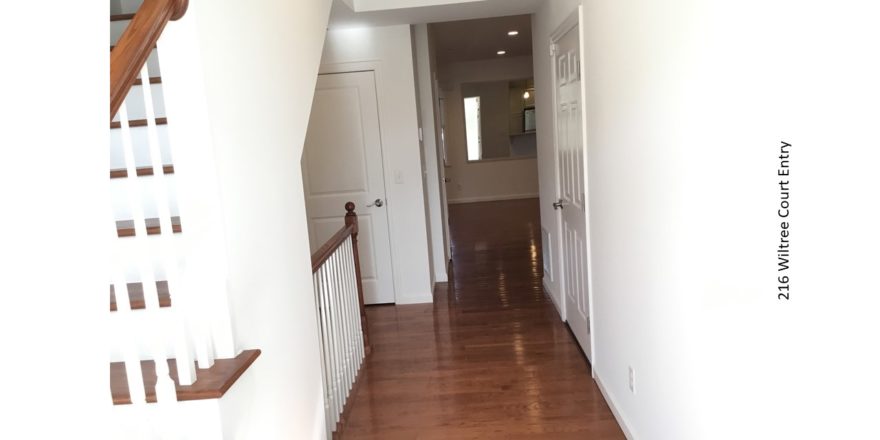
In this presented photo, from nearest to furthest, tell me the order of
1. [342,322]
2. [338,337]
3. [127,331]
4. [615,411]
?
[127,331], [615,411], [338,337], [342,322]

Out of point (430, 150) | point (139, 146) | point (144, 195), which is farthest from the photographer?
point (430, 150)

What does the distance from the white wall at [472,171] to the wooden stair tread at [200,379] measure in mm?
9286

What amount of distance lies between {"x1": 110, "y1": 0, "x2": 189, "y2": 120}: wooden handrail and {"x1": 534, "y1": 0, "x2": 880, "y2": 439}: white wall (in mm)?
1332

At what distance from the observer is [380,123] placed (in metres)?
4.69

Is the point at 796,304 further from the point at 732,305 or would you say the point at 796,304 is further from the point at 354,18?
the point at 354,18

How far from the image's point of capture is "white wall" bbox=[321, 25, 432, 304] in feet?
15.0

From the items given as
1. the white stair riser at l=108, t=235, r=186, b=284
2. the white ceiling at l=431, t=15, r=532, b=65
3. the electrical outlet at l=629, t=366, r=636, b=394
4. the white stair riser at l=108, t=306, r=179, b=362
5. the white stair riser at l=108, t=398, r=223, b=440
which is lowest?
the electrical outlet at l=629, t=366, r=636, b=394

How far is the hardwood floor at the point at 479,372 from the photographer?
279 centimetres

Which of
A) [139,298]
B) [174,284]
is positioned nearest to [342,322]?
[139,298]

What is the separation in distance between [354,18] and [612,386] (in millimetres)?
3035

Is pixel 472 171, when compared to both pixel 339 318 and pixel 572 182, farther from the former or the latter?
pixel 339 318

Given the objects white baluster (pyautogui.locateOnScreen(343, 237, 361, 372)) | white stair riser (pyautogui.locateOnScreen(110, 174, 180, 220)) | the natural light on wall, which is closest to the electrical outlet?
white baluster (pyautogui.locateOnScreen(343, 237, 361, 372))

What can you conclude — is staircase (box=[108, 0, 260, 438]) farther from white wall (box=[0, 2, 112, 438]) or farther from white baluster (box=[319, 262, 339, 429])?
white baluster (box=[319, 262, 339, 429])

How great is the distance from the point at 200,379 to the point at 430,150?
4127mm
